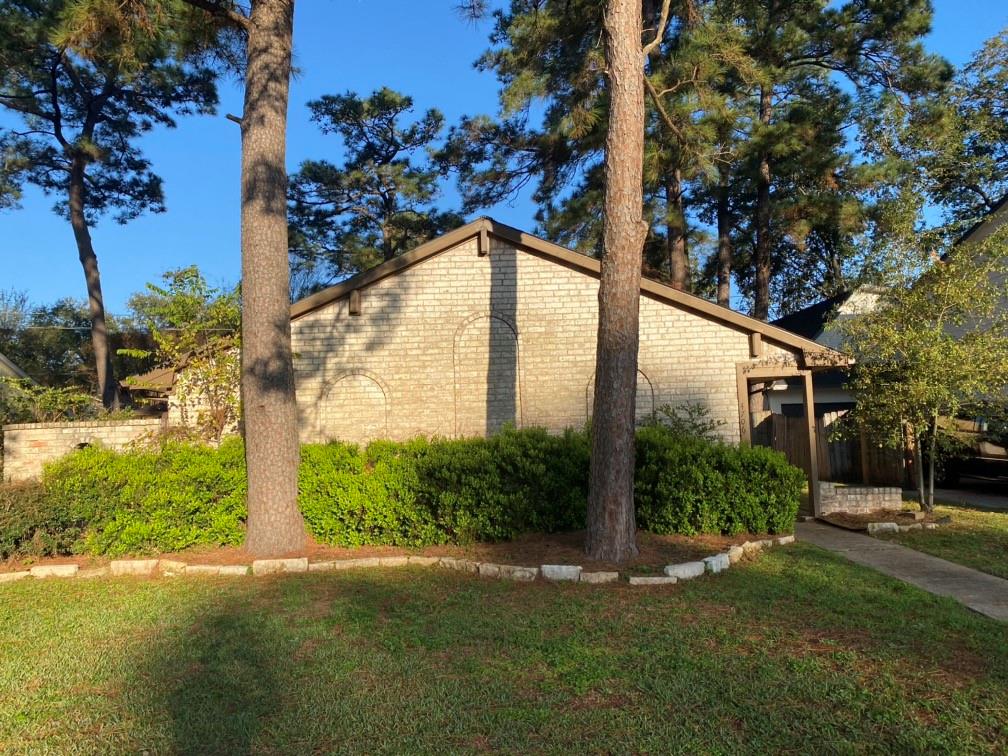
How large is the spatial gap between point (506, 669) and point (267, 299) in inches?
246

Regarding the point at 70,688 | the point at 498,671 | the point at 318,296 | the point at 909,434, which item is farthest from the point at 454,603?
the point at 909,434

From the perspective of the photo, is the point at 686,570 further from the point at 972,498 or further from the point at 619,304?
the point at 972,498

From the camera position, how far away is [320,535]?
882cm

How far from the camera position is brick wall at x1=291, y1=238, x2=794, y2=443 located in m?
12.4

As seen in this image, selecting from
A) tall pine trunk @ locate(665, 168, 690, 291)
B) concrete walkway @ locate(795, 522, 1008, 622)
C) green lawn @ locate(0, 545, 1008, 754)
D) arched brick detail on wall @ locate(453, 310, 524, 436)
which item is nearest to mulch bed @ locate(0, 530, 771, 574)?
green lawn @ locate(0, 545, 1008, 754)

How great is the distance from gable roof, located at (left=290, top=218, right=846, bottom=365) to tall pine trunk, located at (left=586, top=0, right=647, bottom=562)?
410 cm

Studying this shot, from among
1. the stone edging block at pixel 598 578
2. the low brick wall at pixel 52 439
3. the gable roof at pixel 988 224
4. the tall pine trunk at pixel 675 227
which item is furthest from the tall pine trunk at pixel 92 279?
the gable roof at pixel 988 224

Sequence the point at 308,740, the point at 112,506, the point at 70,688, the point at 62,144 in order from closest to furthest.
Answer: the point at 308,740, the point at 70,688, the point at 112,506, the point at 62,144

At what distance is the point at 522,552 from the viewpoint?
7.97 meters

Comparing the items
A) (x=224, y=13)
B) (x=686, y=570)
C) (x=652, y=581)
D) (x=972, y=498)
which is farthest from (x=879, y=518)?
(x=224, y=13)

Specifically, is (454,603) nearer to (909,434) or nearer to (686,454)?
(686,454)

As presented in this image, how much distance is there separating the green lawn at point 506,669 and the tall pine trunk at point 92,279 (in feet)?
67.1

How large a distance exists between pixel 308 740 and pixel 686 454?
639 centimetres

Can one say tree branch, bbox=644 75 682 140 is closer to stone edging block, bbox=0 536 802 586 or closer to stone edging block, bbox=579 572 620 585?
stone edging block, bbox=0 536 802 586
